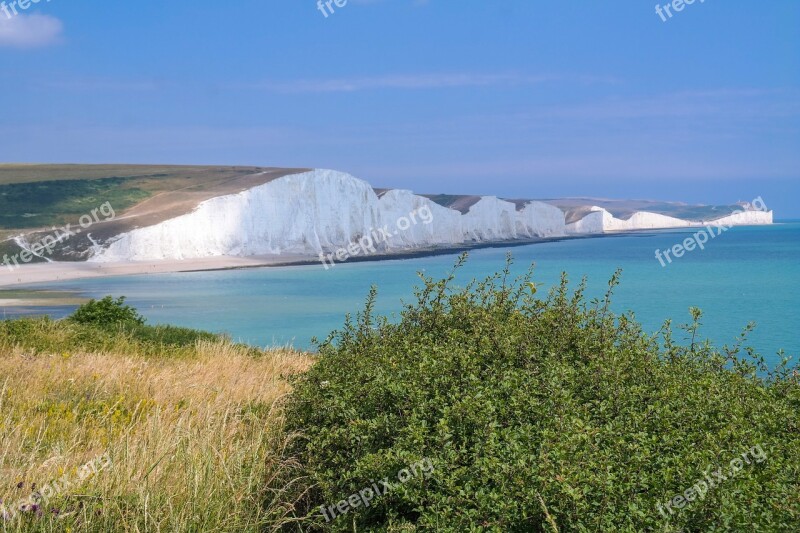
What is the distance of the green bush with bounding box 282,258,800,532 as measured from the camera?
13.1ft

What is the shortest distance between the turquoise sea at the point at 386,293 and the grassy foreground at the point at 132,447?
58.2 feet

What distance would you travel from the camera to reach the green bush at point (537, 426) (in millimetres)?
4008

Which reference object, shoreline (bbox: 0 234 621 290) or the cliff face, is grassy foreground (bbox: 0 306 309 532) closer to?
shoreline (bbox: 0 234 621 290)

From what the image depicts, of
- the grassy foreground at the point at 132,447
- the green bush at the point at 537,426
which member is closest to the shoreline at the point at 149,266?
the grassy foreground at the point at 132,447

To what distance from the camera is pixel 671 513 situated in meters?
3.89

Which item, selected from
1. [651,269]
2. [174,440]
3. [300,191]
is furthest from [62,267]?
[174,440]

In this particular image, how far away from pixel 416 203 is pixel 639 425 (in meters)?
104

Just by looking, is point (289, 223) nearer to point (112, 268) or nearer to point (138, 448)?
point (112, 268)

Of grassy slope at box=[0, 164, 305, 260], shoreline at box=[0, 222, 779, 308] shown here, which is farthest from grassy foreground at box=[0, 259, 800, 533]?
grassy slope at box=[0, 164, 305, 260]

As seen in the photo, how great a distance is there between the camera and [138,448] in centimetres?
630

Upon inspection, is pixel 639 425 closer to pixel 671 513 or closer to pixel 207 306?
pixel 671 513

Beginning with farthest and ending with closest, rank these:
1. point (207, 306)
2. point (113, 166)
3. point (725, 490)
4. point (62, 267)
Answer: point (113, 166) < point (62, 267) < point (207, 306) < point (725, 490)

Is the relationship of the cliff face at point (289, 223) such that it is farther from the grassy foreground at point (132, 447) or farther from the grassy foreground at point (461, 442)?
the grassy foreground at point (461, 442)

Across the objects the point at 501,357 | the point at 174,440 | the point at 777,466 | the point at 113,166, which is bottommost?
the point at 174,440
